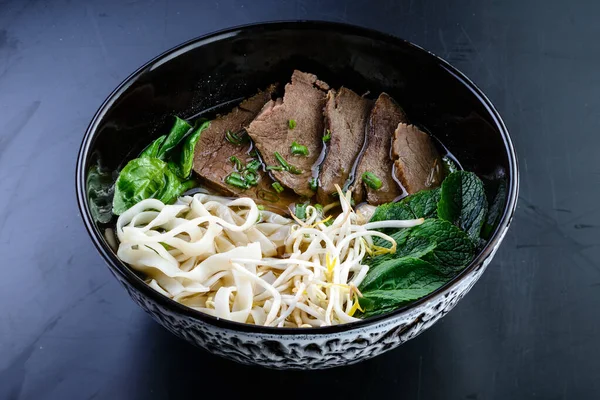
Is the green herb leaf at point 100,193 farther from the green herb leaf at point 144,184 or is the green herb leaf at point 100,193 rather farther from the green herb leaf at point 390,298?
the green herb leaf at point 390,298

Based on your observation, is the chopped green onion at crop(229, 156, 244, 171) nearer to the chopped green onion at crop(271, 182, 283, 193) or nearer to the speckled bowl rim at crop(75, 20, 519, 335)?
the chopped green onion at crop(271, 182, 283, 193)

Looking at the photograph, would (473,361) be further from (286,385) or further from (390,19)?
(390,19)

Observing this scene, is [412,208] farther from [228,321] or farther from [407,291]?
[228,321]

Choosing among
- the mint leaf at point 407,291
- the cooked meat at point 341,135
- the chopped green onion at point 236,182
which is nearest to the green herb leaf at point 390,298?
the mint leaf at point 407,291

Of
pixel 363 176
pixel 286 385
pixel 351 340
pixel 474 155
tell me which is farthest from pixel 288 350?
pixel 474 155

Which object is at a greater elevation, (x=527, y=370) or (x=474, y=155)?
(x=474, y=155)

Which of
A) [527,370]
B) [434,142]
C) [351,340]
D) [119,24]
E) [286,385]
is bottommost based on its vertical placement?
[527,370]

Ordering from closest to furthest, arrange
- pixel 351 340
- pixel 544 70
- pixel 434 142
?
1. pixel 351 340
2. pixel 434 142
3. pixel 544 70
